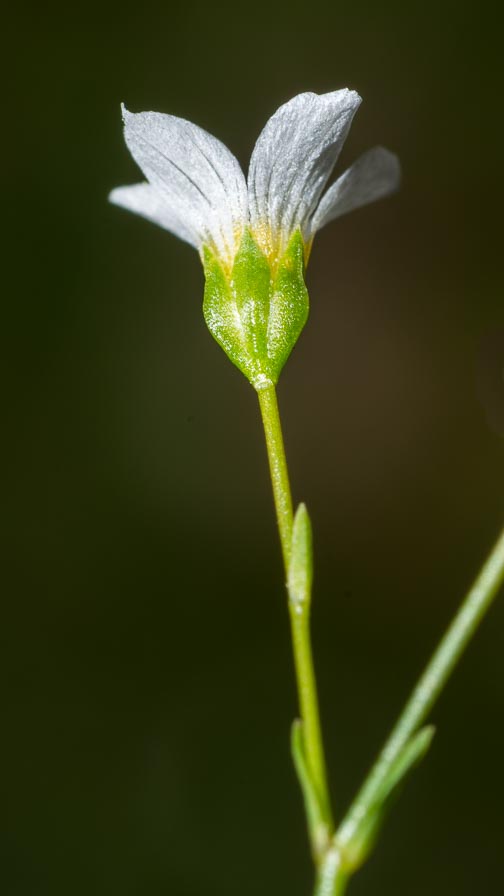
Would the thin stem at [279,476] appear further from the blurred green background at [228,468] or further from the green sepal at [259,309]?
the blurred green background at [228,468]

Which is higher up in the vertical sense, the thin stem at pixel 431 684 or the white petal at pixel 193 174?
the white petal at pixel 193 174

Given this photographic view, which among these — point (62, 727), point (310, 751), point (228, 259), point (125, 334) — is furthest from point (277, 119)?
point (62, 727)

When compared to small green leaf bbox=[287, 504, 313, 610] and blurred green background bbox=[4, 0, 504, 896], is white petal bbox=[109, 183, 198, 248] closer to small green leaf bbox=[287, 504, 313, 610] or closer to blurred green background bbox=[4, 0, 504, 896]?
small green leaf bbox=[287, 504, 313, 610]

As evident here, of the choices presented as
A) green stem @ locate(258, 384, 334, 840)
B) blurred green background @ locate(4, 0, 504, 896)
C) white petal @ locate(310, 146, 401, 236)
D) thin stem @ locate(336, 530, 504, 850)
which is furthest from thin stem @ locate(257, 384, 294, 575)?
blurred green background @ locate(4, 0, 504, 896)

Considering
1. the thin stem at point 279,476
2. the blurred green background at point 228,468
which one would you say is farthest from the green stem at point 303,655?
the blurred green background at point 228,468

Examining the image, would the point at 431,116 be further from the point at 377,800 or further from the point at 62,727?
the point at 377,800
